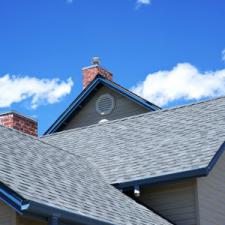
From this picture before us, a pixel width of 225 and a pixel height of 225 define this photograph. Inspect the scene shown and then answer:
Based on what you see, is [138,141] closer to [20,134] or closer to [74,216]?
[20,134]

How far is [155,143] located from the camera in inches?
733

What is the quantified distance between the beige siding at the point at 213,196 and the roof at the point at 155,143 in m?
0.71

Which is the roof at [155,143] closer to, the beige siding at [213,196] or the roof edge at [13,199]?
the beige siding at [213,196]

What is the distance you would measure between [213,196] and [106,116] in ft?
34.6

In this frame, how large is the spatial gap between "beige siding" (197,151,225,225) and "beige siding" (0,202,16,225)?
573cm

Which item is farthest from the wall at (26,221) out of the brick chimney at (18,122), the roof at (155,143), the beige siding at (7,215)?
the brick chimney at (18,122)

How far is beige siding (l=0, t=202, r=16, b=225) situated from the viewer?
38.1ft

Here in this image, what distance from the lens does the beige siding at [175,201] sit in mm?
16094

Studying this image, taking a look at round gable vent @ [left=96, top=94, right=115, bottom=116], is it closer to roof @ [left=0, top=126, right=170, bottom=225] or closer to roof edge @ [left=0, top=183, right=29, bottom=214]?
roof @ [left=0, top=126, right=170, bottom=225]

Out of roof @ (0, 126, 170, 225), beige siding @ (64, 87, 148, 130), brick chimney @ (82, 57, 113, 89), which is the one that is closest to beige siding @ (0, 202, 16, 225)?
roof @ (0, 126, 170, 225)

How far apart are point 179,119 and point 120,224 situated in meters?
7.69

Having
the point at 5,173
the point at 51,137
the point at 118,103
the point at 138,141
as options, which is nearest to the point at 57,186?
the point at 5,173

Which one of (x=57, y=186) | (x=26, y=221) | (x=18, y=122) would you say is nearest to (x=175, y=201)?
(x=57, y=186)

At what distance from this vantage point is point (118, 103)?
88.5ft
